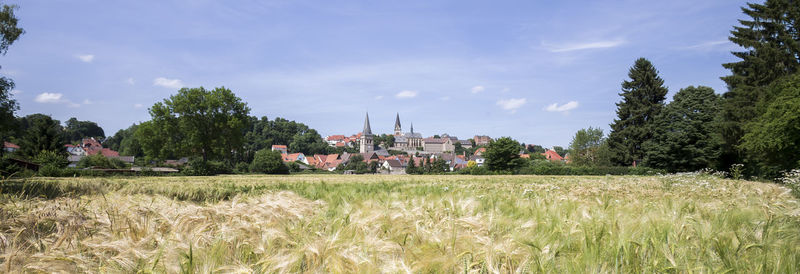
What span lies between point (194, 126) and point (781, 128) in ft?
180

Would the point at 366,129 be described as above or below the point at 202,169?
above

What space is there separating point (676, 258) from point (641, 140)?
203 feet

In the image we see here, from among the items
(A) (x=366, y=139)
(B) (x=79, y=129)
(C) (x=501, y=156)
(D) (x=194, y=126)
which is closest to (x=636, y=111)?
(C) (x=501, y=156)

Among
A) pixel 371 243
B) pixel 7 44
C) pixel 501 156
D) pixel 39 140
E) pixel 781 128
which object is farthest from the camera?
pixel 501 156

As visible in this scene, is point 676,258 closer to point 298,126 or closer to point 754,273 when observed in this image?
point 754,273

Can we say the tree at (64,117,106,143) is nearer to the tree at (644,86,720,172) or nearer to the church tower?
the church tower

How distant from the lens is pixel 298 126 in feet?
649

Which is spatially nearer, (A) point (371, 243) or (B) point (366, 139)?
(A) point (371, 243)

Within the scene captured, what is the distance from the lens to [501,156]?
216 feet

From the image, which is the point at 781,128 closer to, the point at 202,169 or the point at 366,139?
the point at 202,169

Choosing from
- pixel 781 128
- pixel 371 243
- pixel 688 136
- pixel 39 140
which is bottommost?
→ pixel 371 243

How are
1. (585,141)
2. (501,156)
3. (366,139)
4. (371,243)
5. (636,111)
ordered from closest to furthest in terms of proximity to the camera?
(371,243), (636,111), (501,156), (585,141), (366,139)

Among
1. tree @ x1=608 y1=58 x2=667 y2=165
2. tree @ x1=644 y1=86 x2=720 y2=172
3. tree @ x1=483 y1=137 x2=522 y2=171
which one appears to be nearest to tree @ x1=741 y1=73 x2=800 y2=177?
tree @ x1=644 y1=86 x2=720 y2=172

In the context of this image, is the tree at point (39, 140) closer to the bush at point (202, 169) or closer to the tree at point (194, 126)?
the tree at point (194, 126)
